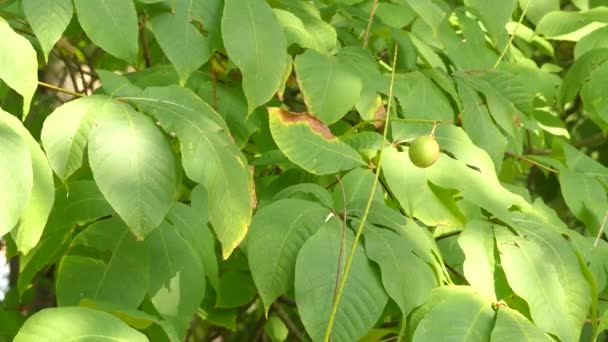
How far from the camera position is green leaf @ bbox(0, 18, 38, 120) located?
1.06 metres

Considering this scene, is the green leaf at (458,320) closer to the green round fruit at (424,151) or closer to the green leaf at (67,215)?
the green round fruit at (424,151)

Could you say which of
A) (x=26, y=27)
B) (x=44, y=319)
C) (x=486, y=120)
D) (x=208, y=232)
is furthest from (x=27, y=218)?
(x=486, y=120)

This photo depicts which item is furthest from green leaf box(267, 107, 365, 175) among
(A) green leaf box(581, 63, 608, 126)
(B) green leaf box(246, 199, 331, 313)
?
(A) green leaf box(581, 63, 608, 126)

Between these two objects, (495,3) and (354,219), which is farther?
(495,3)

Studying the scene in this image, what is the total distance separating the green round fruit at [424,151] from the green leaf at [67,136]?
0.42 m

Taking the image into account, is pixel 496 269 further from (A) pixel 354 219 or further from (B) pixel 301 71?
(B) pixel 301 71

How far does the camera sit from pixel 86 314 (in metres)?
0.95

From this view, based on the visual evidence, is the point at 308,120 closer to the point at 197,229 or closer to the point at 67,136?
the point at 197,229

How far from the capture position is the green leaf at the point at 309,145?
130 centimetres

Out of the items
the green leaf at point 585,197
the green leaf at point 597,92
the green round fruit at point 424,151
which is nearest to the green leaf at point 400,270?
the green round fruit at point 424,151

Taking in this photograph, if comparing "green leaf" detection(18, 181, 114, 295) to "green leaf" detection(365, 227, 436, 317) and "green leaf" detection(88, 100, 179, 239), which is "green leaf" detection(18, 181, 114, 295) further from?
"green leaf" detection(365, 227, 436, 317)

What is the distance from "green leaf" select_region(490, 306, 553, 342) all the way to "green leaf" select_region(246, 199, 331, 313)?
249 mm

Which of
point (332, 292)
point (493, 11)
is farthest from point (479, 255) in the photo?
point (493, 11)

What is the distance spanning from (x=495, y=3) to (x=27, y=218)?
0.85 meters
